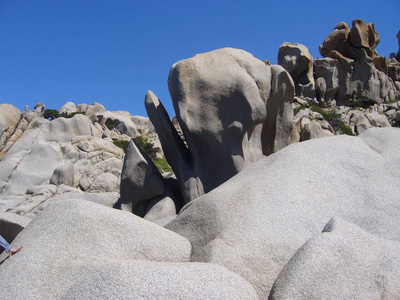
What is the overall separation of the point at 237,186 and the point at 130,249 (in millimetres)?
2408

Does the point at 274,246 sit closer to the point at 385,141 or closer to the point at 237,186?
the point at 237,186

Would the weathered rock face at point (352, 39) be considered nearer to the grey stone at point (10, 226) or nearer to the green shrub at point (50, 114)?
the green shrub at point (50, 114)

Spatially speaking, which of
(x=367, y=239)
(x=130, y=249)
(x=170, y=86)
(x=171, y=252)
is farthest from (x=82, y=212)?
(x=170, y=86)

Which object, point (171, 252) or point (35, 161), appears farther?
point (35, 161)

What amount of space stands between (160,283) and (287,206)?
289 cm

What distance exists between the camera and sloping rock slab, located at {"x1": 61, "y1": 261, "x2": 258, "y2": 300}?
3311mm

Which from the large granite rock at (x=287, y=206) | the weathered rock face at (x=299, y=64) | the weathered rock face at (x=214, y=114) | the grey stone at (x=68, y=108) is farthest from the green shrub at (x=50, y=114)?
the large granite rock at (x=287, y=206)

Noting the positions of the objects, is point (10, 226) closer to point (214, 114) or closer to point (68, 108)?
point (214, 114)

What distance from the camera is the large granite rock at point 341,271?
3758 mm

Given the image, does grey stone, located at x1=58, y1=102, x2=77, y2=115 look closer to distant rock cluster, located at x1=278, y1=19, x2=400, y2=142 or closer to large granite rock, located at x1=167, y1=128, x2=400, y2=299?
distant rock cluster, located at x1=278, y1=19, x2=400, y2=142

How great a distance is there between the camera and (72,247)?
4543 mm

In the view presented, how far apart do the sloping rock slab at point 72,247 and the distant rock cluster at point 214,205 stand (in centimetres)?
1

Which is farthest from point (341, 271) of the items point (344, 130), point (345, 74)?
point (345, 74)

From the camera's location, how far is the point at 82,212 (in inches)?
196
